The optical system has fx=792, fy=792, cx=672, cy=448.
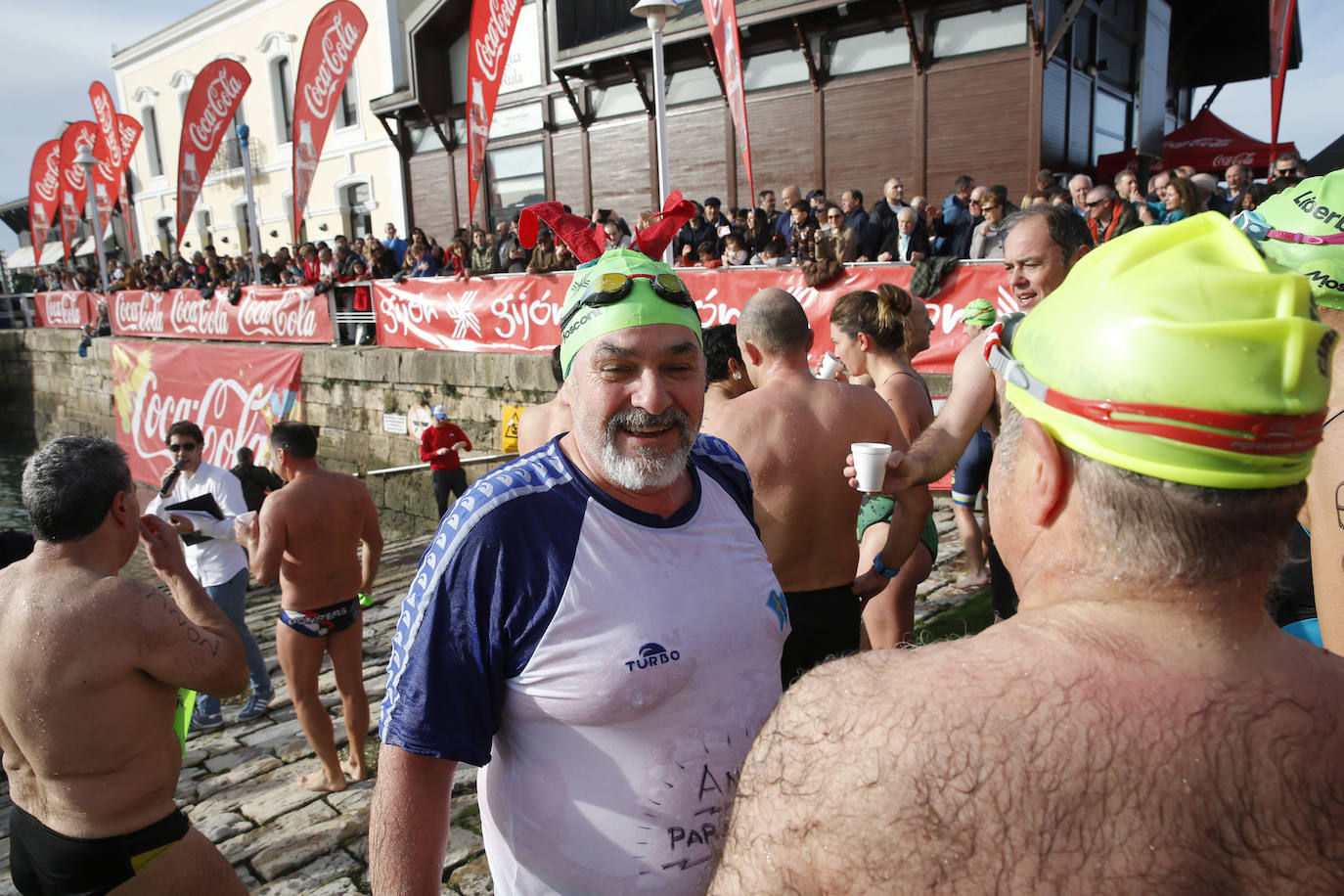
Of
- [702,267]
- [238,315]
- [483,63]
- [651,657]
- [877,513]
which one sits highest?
[483,63]

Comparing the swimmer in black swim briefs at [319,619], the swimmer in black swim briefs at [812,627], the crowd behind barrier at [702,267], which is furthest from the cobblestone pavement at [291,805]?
the crowd behind barrier at [702,267]

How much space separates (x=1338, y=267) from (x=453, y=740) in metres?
2.13

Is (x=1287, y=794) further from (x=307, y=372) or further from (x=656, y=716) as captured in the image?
(x=307, y=372)

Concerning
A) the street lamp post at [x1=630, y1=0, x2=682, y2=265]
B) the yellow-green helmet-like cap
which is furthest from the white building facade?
the yellow-green helmet-like cap

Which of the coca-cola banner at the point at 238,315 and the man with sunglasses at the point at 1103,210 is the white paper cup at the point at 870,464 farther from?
the coca-cola banner at the point at 238,315

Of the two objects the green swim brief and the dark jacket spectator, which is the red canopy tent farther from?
the dark jacket spectator

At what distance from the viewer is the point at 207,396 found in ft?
48.8

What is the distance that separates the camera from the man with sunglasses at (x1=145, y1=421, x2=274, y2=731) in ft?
17.9

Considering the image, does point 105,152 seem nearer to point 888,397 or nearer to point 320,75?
point 320,75

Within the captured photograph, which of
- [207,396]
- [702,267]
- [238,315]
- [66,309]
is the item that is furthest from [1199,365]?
[66,309]

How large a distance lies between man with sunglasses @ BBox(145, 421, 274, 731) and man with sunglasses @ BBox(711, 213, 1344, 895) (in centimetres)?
543

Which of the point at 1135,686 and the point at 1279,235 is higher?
the point at 1279,235

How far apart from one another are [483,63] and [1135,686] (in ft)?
36.3

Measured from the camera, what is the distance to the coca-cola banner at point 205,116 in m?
15.4
